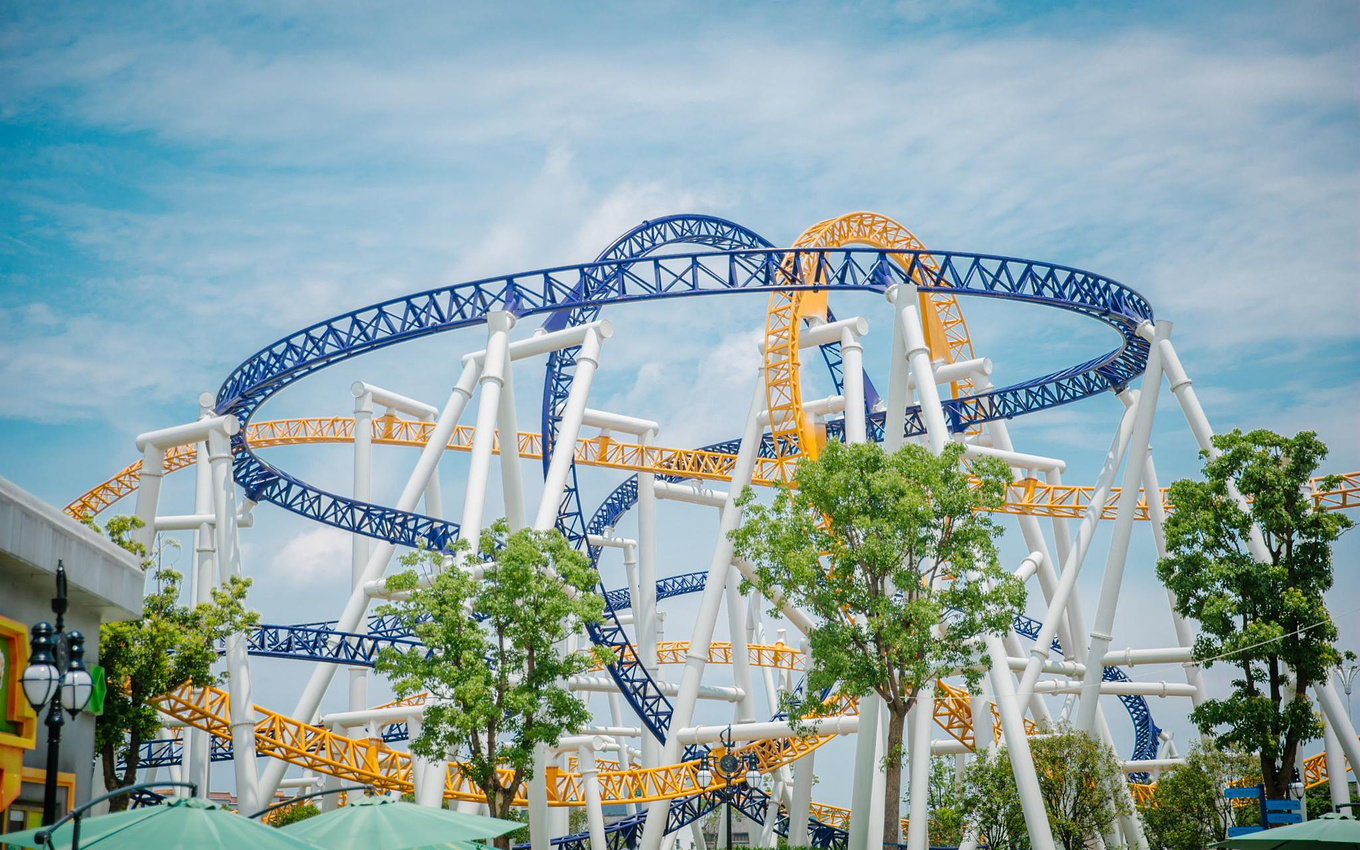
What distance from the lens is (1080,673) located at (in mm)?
30328

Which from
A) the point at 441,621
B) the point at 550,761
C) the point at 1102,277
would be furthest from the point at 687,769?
the point at 1102,277

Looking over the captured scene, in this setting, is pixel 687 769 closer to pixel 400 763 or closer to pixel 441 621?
pixel 400 763

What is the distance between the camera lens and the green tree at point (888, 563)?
1788 centimetres

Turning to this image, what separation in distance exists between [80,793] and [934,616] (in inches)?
438

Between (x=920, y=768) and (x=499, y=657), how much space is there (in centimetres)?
704

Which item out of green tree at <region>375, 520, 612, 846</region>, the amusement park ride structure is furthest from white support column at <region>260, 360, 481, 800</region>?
green tree at <region>375, 520, 612, 846</region>

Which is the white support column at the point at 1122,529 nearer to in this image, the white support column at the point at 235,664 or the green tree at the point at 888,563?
the green tree at the point at 888,563

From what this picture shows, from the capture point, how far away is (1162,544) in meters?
28.8

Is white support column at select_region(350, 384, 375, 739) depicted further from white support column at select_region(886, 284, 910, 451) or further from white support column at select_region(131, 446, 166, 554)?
white support column at select_region(886, 284, 910, 451)

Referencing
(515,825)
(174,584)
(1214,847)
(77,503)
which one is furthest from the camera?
(77,503)

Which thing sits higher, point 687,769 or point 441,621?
point 441,621

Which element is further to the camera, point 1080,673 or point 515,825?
point 1080,673

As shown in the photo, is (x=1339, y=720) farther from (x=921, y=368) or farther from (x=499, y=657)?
(x=499, y=657)

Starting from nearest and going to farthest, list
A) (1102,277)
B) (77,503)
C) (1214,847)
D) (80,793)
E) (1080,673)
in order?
(80,793) → (1214,847) → (1102,277) → (1080,673) → (77,503)
